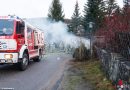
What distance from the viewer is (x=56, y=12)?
60844mm

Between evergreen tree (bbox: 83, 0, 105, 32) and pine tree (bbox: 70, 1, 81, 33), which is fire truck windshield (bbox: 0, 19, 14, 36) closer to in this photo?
evergreen tree (bbox: 83, 0, 105, 32)

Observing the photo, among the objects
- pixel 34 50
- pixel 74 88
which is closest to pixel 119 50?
pixel 74 88

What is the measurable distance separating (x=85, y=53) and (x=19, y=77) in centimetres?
833

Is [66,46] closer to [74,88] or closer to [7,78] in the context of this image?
[7,78]

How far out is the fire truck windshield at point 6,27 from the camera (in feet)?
47.5

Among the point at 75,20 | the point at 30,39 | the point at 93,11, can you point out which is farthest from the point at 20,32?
the point at 75,20

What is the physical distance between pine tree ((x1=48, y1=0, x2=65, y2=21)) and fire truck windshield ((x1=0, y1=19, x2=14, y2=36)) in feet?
145

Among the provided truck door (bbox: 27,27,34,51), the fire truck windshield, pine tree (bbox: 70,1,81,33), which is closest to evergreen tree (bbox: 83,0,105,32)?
pine tree (bbox: 70,1,81,33)

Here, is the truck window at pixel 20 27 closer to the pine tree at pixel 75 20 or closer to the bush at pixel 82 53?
the bush at pixel 82 53

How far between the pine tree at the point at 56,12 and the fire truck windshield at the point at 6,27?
44.3 meters

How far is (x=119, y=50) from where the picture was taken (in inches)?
440

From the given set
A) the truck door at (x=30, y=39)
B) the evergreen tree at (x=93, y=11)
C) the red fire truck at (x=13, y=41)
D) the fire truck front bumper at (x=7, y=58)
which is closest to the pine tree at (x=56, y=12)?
the evergreen tree at (x=93, y=11)

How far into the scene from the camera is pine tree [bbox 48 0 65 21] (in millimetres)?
60144

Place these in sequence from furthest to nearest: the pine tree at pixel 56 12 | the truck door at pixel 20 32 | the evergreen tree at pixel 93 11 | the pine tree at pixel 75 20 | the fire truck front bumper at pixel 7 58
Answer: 1. the pine tree at pixel 56 12
2. the pine tree at pixel 75 20
3. the evergreen tree at pixel 93 11
4. the truck door at pixel 20 32
5. the fire truck front bumper at pixel 7 58
